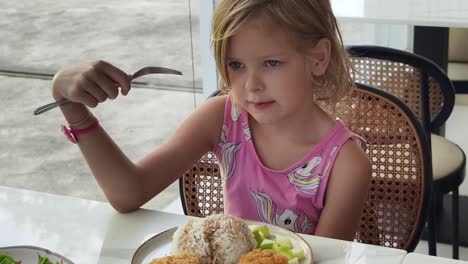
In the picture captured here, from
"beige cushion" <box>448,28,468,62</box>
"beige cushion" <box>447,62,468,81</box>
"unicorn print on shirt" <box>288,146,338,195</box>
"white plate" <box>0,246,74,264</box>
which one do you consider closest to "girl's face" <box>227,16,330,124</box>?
"unicorn print on shirt" <box>288,146,338,195</box>

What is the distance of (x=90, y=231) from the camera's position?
1277mm

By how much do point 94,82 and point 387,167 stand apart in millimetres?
573

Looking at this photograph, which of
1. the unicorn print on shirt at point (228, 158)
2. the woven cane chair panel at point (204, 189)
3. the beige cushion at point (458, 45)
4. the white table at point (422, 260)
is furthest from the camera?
the beige cushion at point (458, 45)

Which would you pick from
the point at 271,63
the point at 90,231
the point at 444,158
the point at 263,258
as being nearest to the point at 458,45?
the point at 444,158

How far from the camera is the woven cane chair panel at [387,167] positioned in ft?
5.14

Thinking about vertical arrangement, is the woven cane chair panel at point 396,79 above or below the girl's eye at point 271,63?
below

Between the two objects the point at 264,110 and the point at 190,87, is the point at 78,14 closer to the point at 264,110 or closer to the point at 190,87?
the point at 190,87

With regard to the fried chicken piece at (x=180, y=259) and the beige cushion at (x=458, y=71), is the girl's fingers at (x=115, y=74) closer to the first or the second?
the fried chicken piece at (x=180, y=259)

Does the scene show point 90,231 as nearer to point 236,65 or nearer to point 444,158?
point 236,65

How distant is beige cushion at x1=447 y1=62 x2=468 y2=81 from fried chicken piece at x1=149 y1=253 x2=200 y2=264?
228 centimetres

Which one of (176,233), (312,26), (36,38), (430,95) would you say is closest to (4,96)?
(36,38)

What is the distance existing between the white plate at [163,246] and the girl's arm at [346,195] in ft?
0.73

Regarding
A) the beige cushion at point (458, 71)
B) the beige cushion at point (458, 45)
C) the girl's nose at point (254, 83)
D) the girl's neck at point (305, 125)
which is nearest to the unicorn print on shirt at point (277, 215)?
the girl's neck at point (305, 125)

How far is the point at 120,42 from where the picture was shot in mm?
3412
